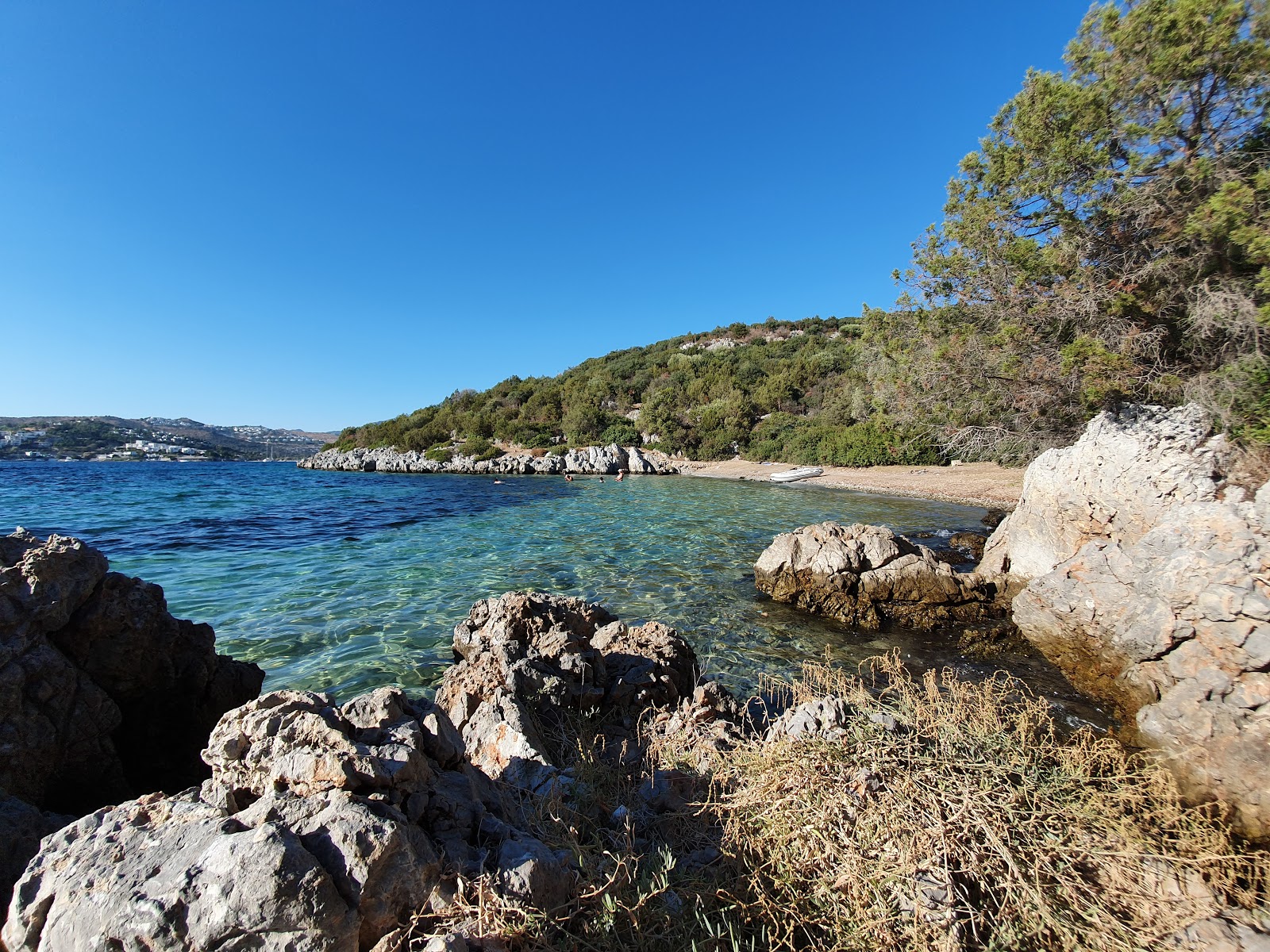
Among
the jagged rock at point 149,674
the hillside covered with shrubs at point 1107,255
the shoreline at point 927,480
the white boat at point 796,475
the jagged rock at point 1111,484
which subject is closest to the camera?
the jagged rock at point 149,674

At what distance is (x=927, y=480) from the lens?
27.3 m

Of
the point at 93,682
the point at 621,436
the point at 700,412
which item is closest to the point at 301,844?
the point at 93,682

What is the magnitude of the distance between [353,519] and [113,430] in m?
107

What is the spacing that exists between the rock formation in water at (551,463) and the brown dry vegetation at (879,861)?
40530mm

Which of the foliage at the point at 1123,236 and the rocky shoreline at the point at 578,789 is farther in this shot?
the foliage at the point at 1123,236

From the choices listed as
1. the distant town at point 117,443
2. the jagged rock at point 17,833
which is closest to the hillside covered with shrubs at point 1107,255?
the jagged rock at point 17,833

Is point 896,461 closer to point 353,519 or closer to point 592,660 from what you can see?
point 353,519

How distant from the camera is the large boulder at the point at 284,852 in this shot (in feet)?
5.20

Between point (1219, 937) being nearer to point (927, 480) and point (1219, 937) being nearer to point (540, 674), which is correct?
point (540, 674)

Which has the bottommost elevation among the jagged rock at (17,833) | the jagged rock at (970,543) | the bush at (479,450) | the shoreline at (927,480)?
the jagged rock at (970,543)

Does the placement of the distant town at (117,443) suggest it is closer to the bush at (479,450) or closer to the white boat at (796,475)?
the bush at (479,450)

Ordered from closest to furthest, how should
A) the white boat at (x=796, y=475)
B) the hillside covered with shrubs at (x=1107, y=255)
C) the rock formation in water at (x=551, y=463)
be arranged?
the hillside covered with shrubs at (x=1107, y=255) < the white boat at (x=796, y=475) < the rock formation in water at (x=551, y=463)

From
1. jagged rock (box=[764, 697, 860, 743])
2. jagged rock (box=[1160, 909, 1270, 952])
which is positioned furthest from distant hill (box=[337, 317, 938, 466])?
jagged rock (box=[1160, 909, 1270, 952])

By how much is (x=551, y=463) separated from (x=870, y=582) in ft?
124
